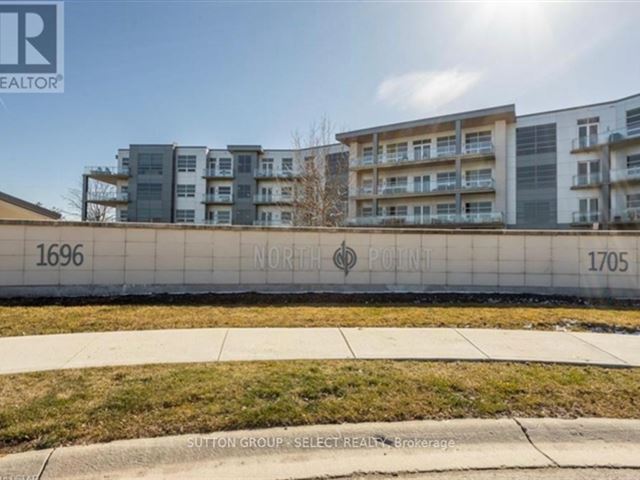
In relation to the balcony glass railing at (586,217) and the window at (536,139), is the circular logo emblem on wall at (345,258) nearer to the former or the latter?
the balcony glass railing at (586,217)

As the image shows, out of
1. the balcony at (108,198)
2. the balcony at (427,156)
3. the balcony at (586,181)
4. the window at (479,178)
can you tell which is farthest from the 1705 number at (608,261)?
the balcony at (108,198)

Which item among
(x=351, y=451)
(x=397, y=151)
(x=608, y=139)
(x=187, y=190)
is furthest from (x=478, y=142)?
(x=351, y=451)

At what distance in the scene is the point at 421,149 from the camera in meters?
42.0

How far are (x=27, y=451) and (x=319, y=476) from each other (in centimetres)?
232

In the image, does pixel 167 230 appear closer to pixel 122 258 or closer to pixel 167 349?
pixel 122 258

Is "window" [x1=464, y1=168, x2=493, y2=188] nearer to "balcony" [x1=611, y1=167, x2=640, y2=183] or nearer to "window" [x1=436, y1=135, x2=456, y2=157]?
"window" [x1=436, y1=135, x2=456, y2=157]

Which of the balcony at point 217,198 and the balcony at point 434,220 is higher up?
the balcony at point 217,198

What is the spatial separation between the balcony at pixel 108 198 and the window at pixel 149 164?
447 cm

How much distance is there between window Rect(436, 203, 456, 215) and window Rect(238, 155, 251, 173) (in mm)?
28053

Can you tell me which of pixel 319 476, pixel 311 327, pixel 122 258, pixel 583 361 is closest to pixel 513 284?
pixel 583 361

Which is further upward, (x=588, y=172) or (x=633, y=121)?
(x=633, y=121)

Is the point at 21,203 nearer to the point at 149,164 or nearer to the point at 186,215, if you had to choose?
the point at 186,215

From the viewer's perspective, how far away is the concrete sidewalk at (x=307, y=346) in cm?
503

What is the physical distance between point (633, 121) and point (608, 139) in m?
2.29
